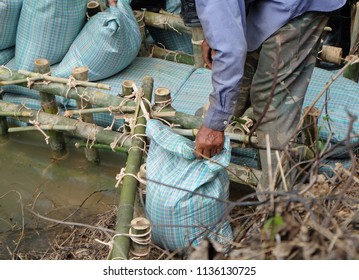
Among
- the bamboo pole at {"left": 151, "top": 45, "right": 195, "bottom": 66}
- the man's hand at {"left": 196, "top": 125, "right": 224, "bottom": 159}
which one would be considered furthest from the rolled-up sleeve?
the bamboo pole at {"left": 151, "top": 45, "right": 195, "bottom": 66}

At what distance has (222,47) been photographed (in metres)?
3.26

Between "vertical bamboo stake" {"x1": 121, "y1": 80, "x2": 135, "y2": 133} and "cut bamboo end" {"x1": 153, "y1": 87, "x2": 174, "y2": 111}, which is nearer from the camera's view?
"cut bamboo end" {"x1": 153, "y1": 87, "x2": 174, "y2": 111}

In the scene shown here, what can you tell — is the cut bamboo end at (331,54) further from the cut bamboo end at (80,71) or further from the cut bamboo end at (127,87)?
the cut bamboo end at (80,71)

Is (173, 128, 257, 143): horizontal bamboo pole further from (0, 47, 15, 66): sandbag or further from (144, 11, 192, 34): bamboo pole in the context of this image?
(0, 47, 15, 66): sandbag

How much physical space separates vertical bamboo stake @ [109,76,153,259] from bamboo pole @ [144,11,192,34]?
1.48m

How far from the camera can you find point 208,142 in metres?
3.45

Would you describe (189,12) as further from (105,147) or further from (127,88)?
(105,147)

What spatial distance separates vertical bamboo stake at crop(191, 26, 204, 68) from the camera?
5004 millimetres

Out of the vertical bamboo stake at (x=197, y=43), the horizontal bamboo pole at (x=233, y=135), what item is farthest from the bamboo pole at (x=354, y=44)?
the horizontal bamboo pole at (x=233, y=135)

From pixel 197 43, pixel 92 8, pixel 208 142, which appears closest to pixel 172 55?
pixel 197 43

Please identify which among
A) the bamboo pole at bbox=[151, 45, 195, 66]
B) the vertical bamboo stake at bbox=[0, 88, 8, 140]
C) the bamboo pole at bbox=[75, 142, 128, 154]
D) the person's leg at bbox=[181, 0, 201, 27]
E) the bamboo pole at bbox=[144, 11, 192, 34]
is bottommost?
the vertical bamboo stake at bbox=[0, 88, 8, 140]

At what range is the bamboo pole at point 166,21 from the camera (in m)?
5.62

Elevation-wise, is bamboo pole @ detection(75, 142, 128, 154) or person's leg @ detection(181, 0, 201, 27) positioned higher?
person's leg @ detection(181, 0, 201, 27)

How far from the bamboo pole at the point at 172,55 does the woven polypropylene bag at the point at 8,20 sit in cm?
125
